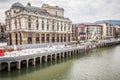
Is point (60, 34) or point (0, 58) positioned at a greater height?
point (60, 34)

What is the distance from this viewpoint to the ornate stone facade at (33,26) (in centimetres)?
6114

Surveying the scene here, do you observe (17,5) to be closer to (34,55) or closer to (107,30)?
(34,55)

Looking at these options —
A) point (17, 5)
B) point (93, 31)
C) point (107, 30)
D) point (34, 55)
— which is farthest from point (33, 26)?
point (107, 30)

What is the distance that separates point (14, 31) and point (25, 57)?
3305 cm

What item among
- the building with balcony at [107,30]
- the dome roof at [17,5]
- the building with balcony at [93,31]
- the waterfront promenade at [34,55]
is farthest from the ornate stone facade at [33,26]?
the building with balcony at [107,30]

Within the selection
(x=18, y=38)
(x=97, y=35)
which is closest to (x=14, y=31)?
(x=18, y=38)

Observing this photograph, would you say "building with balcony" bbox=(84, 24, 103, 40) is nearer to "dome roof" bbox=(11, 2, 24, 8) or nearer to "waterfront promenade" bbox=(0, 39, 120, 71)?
"waterfront promenade" bbox=(0, 39, 120, 71)

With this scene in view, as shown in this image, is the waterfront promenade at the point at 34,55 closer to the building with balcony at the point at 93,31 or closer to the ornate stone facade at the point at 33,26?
the ornate stone facade at the point at 33,26

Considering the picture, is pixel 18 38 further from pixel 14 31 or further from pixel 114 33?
pixel 114 33

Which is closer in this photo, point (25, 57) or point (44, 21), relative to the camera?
point (25, 57)

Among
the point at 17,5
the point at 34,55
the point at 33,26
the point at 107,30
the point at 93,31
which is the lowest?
the point at 34,55

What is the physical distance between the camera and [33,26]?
6397 centimetres

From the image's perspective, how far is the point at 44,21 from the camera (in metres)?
69.6

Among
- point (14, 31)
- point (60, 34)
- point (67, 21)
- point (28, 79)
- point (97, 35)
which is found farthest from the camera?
point (97, 35)
